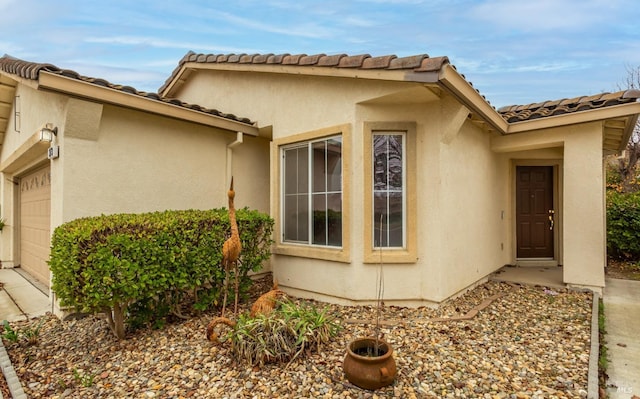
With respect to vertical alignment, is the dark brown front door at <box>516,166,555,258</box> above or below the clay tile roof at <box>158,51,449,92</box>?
below

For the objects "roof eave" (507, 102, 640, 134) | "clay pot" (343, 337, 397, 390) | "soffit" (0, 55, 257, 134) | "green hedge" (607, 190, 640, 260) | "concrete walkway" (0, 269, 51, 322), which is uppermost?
"soffit" (0, 55, 257, 134)

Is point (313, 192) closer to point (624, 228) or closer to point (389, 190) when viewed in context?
point (389, 190)

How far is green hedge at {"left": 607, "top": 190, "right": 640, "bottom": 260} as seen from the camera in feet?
34.2

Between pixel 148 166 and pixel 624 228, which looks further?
pixel 624 228

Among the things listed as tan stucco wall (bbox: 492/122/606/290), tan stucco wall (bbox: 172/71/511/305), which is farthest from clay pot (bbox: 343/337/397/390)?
tan stucco wall (bbox: 492/122/606/290)

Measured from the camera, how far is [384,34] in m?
12.9

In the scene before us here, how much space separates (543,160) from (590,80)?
20889 mm

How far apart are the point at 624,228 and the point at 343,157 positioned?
406 inches

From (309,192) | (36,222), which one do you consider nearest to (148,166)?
(309,192)

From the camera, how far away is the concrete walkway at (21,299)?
20.8 feet

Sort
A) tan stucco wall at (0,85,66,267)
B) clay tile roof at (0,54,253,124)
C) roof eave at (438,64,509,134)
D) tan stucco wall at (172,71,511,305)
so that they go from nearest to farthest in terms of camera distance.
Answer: roof eave at (438,64,509,134)
clay tile roof at (0,54,253,124)
tan stucco wall at (172,71,511,305)
tan stucco wall at (0,85,66,267)

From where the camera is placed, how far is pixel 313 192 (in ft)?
21.8

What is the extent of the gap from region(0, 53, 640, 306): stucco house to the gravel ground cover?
1.13 metres

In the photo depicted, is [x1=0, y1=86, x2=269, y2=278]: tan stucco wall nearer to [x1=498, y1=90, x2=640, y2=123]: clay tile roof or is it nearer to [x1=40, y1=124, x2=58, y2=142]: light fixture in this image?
[x1=40, y1=124, x2=58, y2=142]: light fixture
